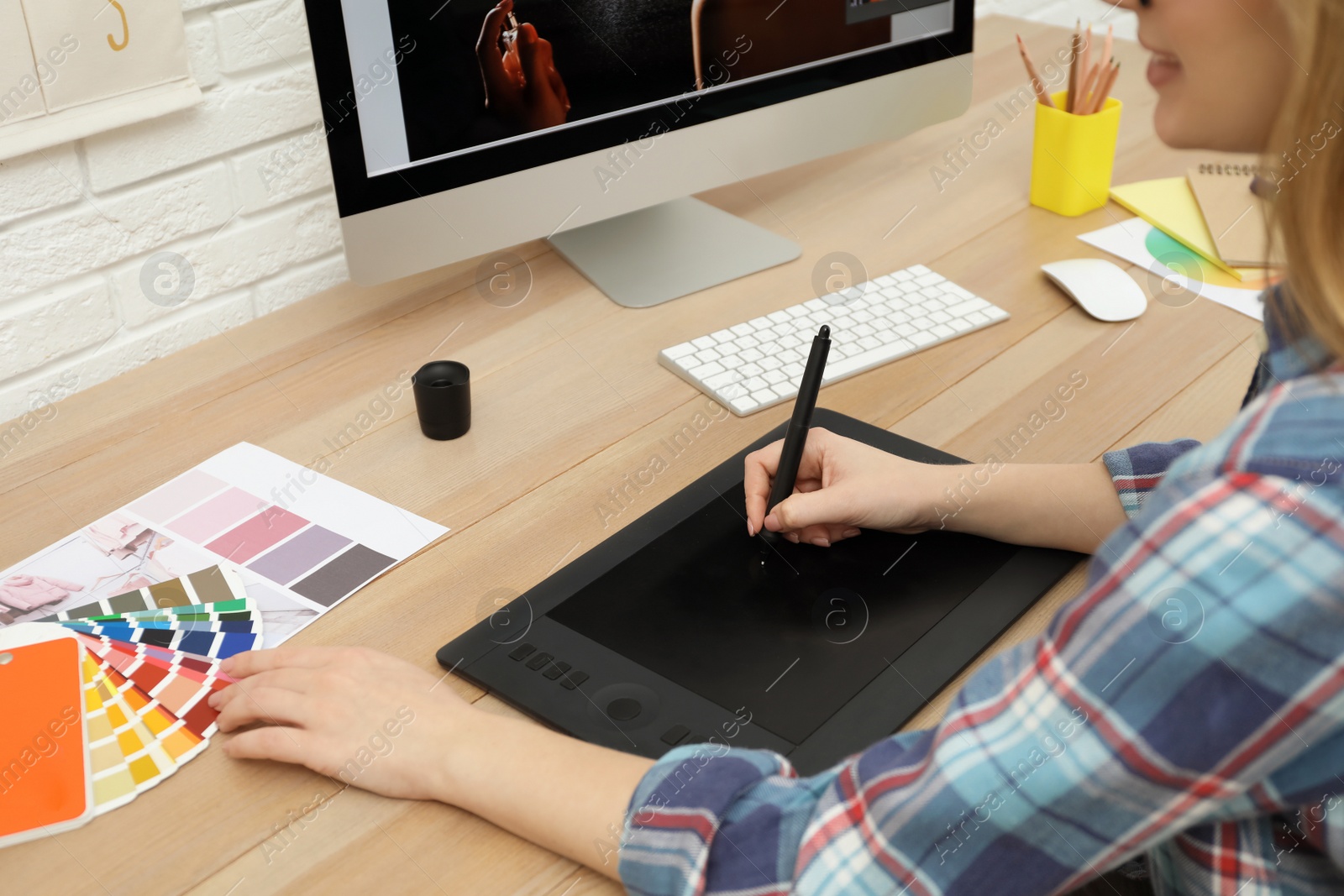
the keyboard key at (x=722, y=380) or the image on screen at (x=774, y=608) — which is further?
the keyboard key at (x=722, y=380)

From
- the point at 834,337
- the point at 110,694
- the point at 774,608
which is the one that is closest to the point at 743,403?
the point at 834,337

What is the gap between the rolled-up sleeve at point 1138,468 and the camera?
813 millimetres

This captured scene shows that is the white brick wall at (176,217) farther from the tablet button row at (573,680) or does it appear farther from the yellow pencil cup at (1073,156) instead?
the yellow pencil cup at (1073,156)

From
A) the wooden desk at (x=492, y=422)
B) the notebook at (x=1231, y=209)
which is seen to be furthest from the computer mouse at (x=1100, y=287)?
the notebook at (x=1231, y=209)

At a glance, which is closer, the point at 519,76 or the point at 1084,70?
the point at 519,76

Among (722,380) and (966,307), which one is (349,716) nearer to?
(722,380)

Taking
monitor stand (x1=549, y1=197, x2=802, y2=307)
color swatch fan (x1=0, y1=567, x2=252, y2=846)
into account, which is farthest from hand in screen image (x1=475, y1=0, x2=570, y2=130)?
color swatch fan (x1=0, y1=567, x2=252, y2=846)

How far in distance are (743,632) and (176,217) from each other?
74 cm

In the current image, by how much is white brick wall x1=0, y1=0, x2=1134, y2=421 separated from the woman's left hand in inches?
20.7

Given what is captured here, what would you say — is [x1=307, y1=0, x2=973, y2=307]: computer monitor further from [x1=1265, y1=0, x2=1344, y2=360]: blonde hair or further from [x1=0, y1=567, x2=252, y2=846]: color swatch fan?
[x1=1265, y1=0, x2=1344, y2=360]: blonde hair

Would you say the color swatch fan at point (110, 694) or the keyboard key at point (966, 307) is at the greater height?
the keyboard key at point (966, 307)

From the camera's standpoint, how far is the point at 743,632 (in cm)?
73

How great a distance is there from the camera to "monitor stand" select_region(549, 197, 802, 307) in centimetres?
116

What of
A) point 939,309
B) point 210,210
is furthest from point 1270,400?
point 210,210
